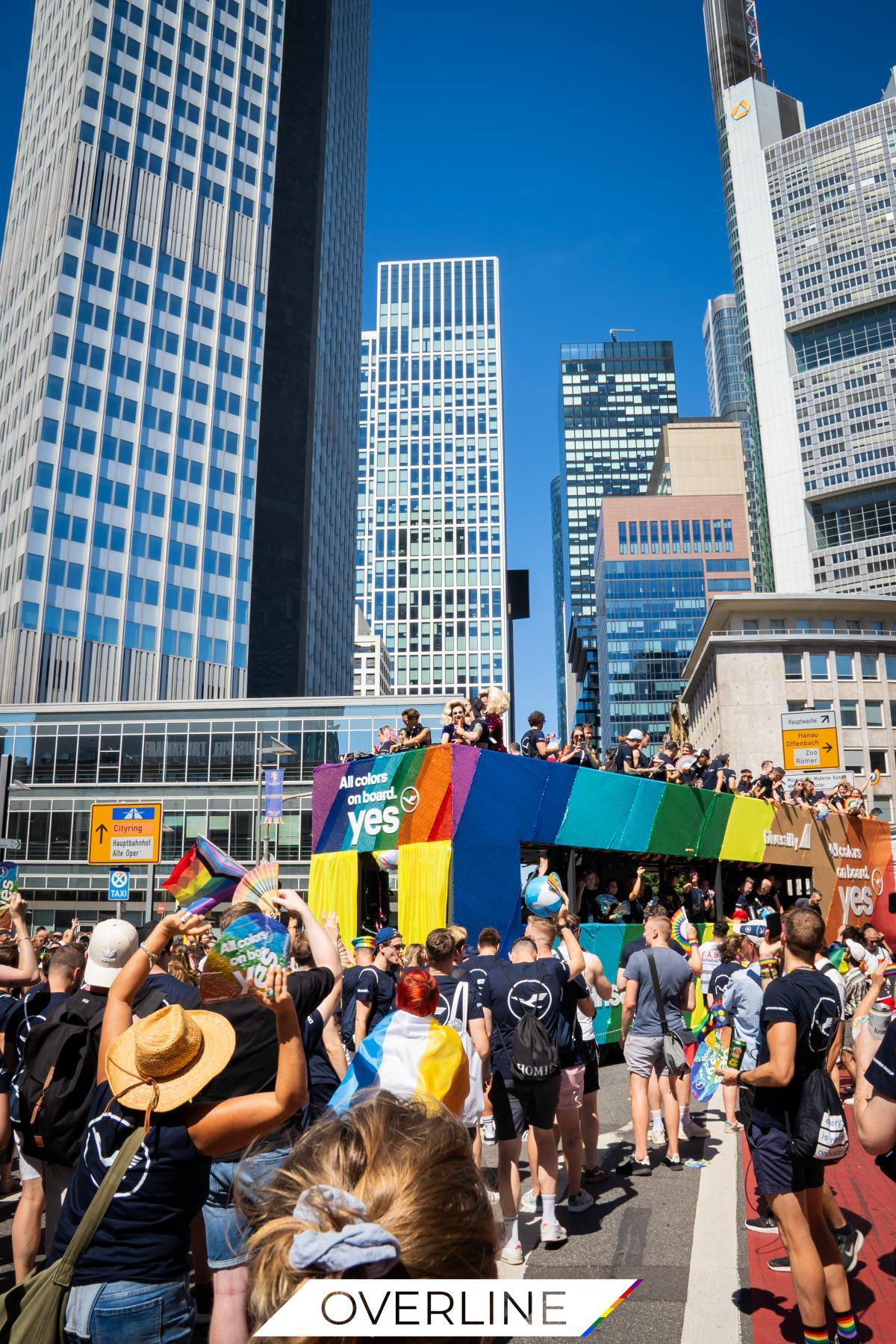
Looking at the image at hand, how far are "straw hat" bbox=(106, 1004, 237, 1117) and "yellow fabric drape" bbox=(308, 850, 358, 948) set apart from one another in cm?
1113

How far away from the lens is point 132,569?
5850 centimetres

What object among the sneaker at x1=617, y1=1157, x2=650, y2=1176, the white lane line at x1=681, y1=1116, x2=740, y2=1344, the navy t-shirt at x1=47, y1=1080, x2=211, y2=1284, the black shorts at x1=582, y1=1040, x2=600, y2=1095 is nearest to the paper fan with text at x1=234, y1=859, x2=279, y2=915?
the navy t-shirt at x1=47, y1=1080, x2=211, y2=1284

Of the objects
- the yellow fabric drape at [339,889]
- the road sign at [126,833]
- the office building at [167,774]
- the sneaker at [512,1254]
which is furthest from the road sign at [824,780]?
the office building at [167,774]

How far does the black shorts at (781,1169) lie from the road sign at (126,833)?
19931 millimetres

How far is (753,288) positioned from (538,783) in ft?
420

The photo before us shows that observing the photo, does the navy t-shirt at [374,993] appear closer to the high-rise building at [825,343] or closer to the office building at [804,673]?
the office building at [804,673]

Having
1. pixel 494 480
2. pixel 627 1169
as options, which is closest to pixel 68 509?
pixel 627 1169

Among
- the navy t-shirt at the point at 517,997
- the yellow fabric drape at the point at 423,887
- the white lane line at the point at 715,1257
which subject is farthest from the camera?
the yellow fabric drape at the point at 423,887

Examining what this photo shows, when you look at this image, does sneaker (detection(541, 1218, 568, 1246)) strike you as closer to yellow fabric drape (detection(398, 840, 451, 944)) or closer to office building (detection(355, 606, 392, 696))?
yellow fabric drape (detection(398, 840, 451, 944))

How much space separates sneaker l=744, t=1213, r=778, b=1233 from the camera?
623cm

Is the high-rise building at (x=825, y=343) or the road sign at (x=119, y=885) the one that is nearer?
the road sign at (x=119, y=885)

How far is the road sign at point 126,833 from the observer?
76.3ft

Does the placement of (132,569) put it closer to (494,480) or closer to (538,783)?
(538,783)

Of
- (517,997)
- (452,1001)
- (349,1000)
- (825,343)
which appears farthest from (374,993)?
(825,343)
